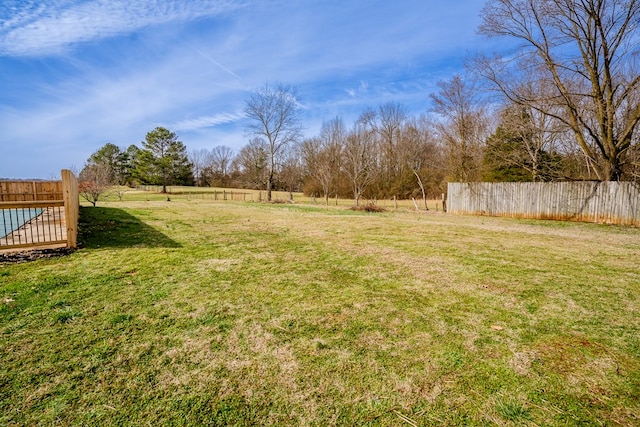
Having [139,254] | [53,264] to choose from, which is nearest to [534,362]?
[139,254]

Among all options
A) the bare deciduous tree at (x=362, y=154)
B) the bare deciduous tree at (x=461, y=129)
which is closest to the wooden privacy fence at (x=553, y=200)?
the bare deciduous tree at (x=461, y=129)

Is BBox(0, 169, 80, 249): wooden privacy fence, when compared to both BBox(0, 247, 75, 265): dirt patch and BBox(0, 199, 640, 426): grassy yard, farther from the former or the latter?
BBox(0, 199, 640, 426): grassy yard

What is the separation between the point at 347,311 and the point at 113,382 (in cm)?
205

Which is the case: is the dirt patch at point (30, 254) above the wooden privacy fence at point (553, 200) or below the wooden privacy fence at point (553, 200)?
below

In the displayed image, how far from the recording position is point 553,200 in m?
12.9

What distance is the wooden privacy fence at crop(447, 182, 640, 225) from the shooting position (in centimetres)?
1123

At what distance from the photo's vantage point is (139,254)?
5.38 m

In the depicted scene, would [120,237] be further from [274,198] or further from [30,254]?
[274,198]

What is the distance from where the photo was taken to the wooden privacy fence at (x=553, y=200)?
11234mm

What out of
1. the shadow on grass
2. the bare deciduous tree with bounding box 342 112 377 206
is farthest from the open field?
the shadow on grass

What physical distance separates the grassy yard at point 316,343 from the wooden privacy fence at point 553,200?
9.06 metres

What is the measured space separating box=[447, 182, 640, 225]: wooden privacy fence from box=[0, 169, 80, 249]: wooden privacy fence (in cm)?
1645

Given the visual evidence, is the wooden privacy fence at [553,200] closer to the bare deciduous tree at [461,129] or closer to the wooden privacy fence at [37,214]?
the bare deciduous tree at [461,129]

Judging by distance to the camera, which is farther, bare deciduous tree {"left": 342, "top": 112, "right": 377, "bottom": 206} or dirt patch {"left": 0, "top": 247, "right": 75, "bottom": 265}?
bare deciduous tree {"left": 342, "top": 112, "right": 377, "bottom": 206}
